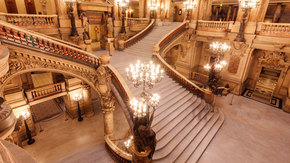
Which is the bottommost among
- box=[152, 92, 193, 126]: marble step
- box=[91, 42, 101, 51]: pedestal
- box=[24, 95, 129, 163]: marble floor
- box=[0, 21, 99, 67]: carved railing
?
box=[24, 95, 129, 163]: marble floor

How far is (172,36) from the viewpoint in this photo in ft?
40.1

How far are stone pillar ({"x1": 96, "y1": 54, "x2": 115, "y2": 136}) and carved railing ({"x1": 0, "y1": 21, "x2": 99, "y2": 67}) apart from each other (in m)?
0.53

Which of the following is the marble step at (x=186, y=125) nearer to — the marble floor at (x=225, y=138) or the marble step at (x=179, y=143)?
the marble step at (x=179, y=143)

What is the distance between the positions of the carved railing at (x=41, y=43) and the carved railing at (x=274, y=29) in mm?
10242

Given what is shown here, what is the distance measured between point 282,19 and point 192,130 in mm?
12380

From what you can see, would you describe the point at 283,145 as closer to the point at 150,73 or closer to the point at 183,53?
the point at 150,73

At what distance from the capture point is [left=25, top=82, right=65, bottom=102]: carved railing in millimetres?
8602

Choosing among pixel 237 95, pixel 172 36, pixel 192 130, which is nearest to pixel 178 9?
pixel 172 36

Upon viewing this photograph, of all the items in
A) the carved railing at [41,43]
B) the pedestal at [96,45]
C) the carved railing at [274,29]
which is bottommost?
the pedestal at [96,45]

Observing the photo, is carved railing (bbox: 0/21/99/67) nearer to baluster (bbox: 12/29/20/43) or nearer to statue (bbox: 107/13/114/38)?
baluster (bbox: 12/29/20/43)

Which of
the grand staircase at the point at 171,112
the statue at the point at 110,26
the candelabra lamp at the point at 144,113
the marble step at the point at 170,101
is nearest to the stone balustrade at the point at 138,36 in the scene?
the statue at the point at 110,26

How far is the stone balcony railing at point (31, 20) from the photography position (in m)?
7.79

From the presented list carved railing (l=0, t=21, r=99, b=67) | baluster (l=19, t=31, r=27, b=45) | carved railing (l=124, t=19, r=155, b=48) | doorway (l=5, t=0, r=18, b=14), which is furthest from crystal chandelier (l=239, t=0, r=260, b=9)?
doorway (l=5, t=0, r=18, b=14)

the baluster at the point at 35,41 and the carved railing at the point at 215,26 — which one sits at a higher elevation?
the carved railing at the point at 215,26
